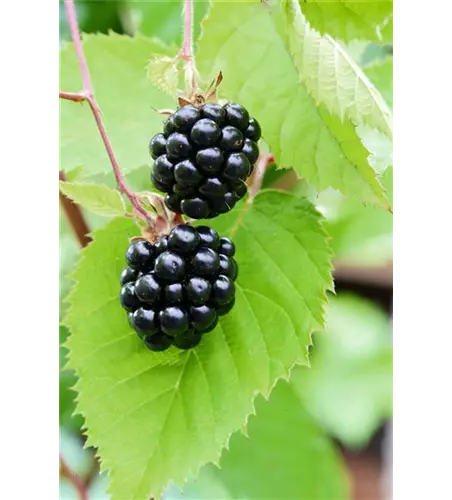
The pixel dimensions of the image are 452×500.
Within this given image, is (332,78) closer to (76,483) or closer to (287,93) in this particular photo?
(287,93)

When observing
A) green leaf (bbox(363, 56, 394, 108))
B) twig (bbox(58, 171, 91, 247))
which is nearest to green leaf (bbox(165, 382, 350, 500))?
twig (bbox(58, 171, 91, 247))

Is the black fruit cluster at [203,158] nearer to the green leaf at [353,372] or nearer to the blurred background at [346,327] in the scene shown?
the blurred background at [346,327]

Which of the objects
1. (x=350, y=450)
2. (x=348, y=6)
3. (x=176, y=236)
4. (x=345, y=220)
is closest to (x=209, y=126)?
(x=176, y=236)

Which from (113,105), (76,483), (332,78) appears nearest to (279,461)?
(76,483)

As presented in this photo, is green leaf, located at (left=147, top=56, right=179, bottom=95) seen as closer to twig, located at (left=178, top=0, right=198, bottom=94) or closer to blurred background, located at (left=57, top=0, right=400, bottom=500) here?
twig, located at (left=178, top=0, right=198, bottom=94)

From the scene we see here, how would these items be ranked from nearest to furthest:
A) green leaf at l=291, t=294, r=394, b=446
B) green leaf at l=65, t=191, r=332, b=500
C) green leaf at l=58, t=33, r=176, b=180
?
green leaf at l=65, t=191, r=332, b=500, green leaf at l=58, t=33, r=176, b=180, green leaf at l=291, t=294, r=394, b=446

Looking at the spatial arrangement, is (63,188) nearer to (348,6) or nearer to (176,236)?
(176,236)
